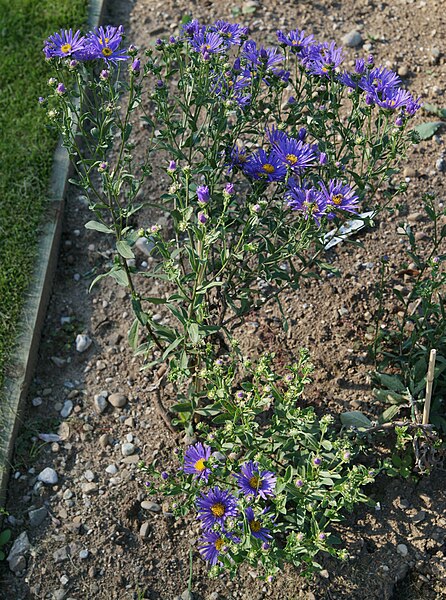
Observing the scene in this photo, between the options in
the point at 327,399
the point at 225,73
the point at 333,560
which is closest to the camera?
the point at 225,73

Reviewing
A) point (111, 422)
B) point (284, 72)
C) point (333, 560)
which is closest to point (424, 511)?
point (333, 560)

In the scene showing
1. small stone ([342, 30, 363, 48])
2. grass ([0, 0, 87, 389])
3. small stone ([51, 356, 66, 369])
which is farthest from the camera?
small stone ([342, 30, 363, 48])

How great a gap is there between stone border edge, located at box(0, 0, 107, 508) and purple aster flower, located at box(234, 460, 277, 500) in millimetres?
1011

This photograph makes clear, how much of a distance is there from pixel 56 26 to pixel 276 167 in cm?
257

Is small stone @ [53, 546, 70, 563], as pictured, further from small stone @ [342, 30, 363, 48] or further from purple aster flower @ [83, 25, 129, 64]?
small stone @ [342, 30, 363, 48]

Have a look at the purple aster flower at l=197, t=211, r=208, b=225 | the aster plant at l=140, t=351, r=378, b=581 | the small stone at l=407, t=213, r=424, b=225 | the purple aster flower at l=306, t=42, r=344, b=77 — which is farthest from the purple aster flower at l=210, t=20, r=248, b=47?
the small stone at l=407, t=213, r=424, b=225

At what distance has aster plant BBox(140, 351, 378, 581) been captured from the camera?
2.36m

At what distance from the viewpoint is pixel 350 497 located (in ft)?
7.72

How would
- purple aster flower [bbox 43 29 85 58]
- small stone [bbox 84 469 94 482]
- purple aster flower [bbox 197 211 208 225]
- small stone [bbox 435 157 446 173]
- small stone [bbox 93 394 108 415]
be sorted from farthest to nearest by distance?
small stone [bbox 435 157 446 173], small stone [bbox 93 394 108 415], small stone [bbox 84 469 94 482], purple aster flower [bbox 43 29 85 58], purple aster flower [bbox 197 211 208 225]

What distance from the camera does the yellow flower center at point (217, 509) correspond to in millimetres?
2375

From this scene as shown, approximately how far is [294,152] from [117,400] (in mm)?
1265

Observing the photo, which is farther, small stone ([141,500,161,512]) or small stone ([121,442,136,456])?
small stone ([121,442,136,456])

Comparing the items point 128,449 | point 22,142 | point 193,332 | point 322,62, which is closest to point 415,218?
point 322,62

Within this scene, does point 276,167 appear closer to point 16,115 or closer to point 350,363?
point 350,363
